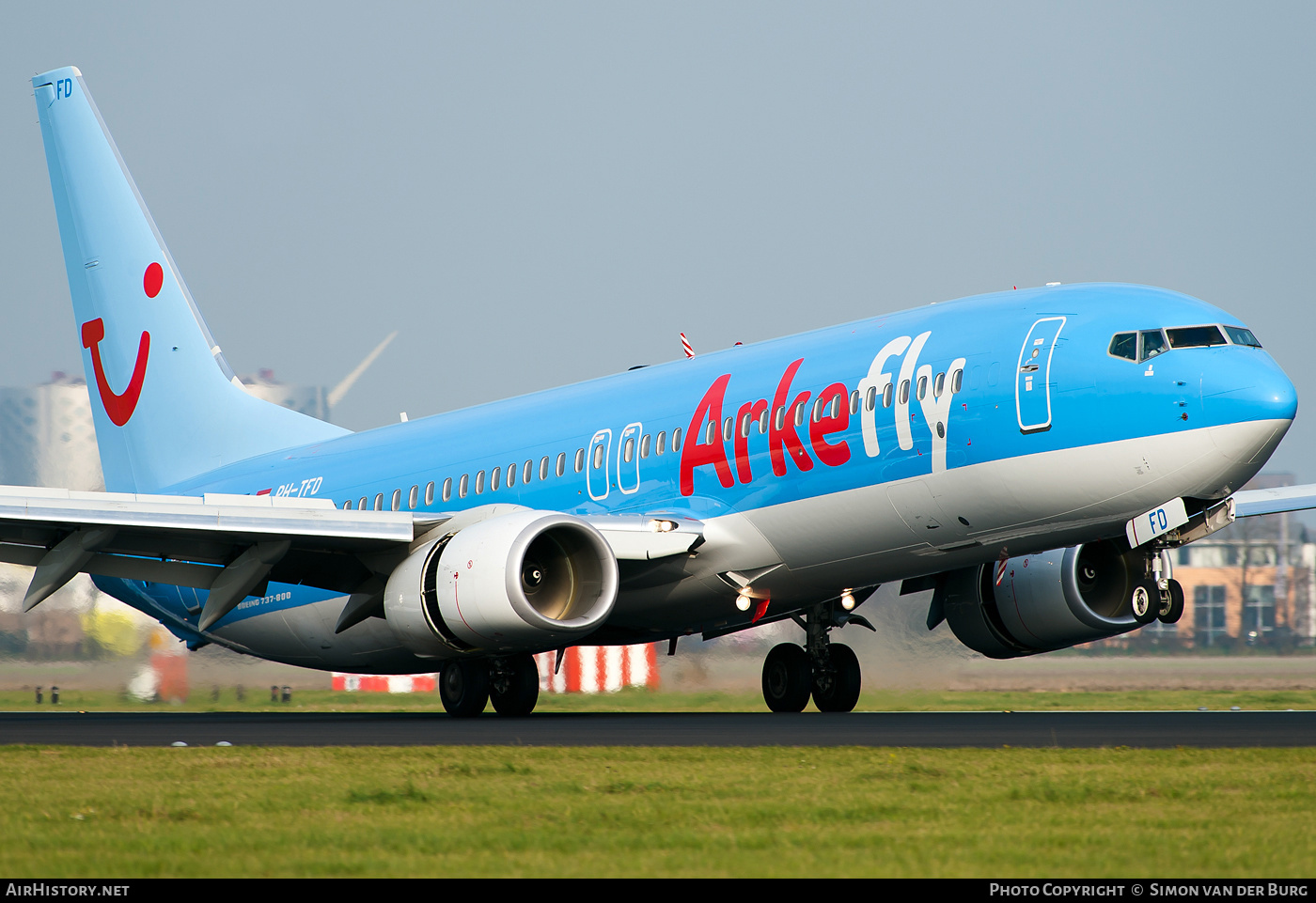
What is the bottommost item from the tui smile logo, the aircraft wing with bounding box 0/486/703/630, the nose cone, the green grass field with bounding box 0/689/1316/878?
the green grass field with bounding box 0/689/1316/878

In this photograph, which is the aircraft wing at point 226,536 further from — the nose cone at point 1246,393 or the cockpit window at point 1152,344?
the nose cone at point 1246,393

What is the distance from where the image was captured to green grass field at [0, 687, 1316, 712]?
25.0 meters

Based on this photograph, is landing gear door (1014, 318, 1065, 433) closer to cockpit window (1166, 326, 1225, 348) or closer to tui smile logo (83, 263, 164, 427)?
cockpit window (1166, 326, 1225, 348)

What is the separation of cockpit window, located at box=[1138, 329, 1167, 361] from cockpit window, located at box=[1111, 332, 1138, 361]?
76 mm

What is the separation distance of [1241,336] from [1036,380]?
219 centimetres

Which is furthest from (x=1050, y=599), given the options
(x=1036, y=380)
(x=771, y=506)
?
(x=1036, y=380)

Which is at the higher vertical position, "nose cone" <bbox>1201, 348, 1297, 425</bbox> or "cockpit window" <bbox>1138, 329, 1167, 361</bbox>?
"cockpit window" <bbox>1138, 329, 1167, 361</bbox>

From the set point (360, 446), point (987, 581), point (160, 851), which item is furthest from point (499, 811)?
point (360, 446)

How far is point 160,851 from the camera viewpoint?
7.59 m

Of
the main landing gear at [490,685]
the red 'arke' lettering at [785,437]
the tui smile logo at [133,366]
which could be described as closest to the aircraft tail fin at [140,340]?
the tui smile logo at [133,366]

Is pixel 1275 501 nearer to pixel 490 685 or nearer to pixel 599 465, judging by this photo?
pixel 599 465

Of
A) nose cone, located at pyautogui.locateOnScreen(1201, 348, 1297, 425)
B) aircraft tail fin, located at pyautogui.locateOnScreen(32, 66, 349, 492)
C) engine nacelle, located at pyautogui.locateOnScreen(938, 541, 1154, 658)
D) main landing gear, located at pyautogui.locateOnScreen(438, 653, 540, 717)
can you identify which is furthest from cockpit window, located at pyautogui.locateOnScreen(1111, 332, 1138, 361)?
aircraft tail fin, located at pyautogui.locateOnScreen(32, 66, 349, 492)

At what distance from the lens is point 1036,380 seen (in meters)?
16.6

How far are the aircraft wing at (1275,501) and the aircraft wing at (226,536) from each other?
8495 millimetres
